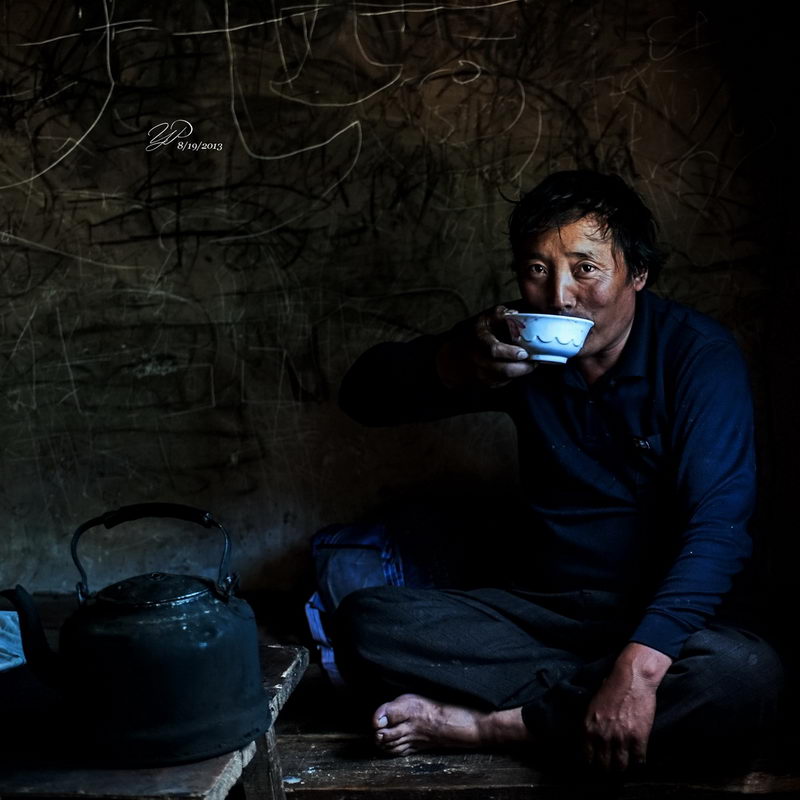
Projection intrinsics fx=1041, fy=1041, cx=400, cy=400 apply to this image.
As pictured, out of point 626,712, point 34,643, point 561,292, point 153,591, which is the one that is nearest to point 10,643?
point 34,643

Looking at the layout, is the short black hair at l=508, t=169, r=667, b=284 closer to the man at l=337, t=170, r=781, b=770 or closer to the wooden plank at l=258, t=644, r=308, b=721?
the man at l=337, t=170, r=781, b=770

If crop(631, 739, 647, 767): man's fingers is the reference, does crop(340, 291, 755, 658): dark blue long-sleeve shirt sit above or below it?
above

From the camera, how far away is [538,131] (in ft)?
10.6

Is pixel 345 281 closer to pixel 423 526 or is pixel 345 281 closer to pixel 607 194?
pixel 423 526

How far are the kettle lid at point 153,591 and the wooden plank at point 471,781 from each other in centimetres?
82

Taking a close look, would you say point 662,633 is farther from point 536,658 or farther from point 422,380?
point 422,380

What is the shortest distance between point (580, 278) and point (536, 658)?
90 centimetres

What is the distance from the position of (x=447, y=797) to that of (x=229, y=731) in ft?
2.54

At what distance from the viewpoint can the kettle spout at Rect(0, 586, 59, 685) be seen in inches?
64.7

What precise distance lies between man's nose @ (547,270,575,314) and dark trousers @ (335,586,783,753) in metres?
0.68

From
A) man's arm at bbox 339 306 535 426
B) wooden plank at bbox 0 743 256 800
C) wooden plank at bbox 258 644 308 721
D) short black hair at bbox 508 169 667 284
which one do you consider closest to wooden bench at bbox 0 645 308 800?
wooden plank at bbox 0 743 256 800

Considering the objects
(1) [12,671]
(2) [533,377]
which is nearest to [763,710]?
(2) [533,377]

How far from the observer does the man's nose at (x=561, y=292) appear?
7.73 ft

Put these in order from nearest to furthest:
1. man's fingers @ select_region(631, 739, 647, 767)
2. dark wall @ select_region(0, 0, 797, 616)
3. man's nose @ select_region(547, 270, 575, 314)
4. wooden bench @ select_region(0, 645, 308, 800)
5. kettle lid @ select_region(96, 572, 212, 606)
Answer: wooden bench @ select_region(0, 645, 308, 800), kettle lid @ select_region(96, 572, 212, 606), man's fingers @ select_region(631, 739, 647, 767), man's nose @ select_region(547, 270, 575, 314), dark wall @ select_region(0, 0, 797, 616)
